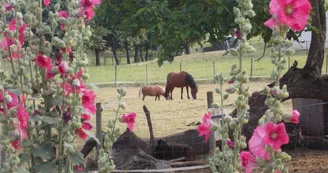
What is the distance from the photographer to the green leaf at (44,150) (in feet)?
6.19

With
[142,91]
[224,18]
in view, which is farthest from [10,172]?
[142,91]

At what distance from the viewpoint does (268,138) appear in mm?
1445

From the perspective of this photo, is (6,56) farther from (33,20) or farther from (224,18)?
(224,18)

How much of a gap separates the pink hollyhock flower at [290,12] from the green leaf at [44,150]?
0.82 m

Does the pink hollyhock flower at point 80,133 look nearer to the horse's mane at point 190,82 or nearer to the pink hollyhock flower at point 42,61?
the pink hollyhock flower at point 42,61

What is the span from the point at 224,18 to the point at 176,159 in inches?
84.7

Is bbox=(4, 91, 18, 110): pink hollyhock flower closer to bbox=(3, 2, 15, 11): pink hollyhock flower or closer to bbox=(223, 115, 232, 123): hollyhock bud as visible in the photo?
bbox=(3, 2, 15, 11): pink hollyhock flower

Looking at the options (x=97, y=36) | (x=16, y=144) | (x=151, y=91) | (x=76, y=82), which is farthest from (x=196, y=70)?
(x=76, y=82)

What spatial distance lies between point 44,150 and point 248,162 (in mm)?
679

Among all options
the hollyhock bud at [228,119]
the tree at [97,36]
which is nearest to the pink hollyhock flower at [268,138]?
the hollyhock bud at [228,119]

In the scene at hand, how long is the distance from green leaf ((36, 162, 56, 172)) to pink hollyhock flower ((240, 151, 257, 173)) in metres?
0.61

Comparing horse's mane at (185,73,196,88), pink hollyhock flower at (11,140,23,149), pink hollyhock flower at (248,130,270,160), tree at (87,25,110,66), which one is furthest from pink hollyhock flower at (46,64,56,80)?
horse's mane at (185,73,196,88)

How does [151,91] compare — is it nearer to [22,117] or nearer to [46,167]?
[46,167]

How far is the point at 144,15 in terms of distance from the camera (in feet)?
27.3
